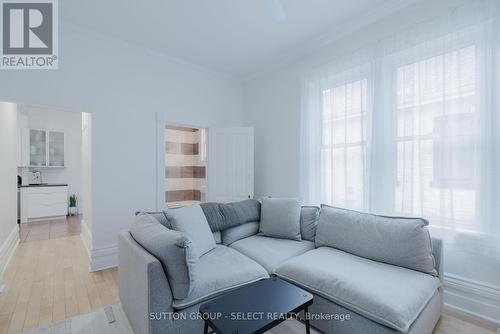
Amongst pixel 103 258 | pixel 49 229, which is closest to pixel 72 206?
pixel 49 229

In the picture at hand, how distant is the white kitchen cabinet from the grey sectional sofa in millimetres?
5018

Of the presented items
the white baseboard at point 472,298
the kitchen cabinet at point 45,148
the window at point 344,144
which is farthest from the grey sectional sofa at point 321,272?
the kitchen cabinet at point 45,148

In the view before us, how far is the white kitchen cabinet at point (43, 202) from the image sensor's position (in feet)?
17.2

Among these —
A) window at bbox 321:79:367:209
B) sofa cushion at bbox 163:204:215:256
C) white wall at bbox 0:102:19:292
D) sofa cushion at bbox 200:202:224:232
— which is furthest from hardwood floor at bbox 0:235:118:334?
window at bbox 321:79:367:209

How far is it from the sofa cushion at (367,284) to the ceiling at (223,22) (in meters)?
2.14

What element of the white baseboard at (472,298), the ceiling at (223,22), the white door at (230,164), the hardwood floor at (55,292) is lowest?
the hardwood floor at (55,292)

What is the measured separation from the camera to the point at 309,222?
266 centimetres

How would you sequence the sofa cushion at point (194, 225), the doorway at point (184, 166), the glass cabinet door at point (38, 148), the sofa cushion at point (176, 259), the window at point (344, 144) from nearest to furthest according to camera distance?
the sofa cushion at point (176, 259)
the sofa cushion at point (194, 225)
the window at point (344, 144)
the glass cabinet door at point (38, 148)
the doorway at point (184, 166)

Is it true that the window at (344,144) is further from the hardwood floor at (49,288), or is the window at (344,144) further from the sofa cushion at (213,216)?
the hardwood floor at (49,288)

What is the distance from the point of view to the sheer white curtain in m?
1.90

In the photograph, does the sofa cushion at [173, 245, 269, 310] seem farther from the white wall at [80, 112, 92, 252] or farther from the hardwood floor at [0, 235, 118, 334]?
the white wall at [80, 112, 92, 252]

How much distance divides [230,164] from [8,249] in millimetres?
3294

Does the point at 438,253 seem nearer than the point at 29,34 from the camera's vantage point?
Yes

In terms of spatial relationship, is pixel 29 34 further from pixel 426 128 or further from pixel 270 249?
pixel 426 128
